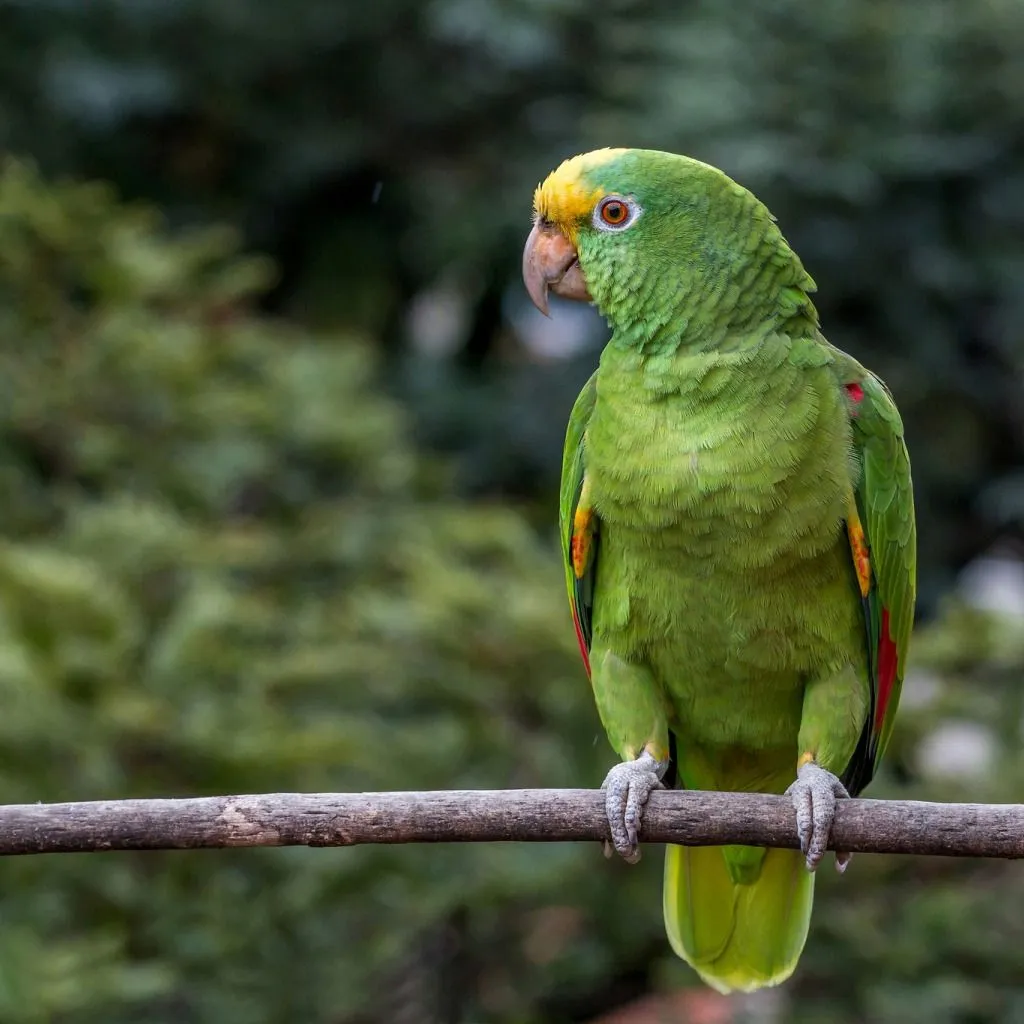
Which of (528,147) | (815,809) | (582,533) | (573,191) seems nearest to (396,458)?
(528,147)

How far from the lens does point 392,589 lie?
3533 millimetres

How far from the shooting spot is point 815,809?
1.84 metres

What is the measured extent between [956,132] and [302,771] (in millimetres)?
2845

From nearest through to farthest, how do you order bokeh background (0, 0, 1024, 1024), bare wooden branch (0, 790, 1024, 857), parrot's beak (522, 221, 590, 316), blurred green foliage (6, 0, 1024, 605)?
bare wooden branch (0, 790, 1024, 857) < parrot's beak (522, 221, 590, 316) < bokeh background (0, 0, 1024, 1024) < blurred green foliage (6, 0, 1024, 605)

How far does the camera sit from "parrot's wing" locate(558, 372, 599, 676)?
6.93 feet

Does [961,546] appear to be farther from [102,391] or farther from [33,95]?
[33,95]

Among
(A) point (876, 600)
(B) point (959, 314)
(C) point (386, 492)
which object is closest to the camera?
(A) point (876, 600)

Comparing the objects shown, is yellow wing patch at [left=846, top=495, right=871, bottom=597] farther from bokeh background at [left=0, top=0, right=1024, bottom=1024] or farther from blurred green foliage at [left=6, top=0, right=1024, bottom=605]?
blurred green foliage at [left=6, top=0, right=1024, bottom=605]

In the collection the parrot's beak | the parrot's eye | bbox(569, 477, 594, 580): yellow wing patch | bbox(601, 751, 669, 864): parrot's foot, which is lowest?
bbox(601, 751, 669, 864): parrot's foot

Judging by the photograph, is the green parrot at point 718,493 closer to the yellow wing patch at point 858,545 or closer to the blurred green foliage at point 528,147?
the yellow wing patch at point 858,545

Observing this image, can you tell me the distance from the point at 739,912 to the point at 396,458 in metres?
1.94

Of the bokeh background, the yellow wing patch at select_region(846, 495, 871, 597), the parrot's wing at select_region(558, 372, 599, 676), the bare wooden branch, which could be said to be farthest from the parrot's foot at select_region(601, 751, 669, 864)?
the bokeh background

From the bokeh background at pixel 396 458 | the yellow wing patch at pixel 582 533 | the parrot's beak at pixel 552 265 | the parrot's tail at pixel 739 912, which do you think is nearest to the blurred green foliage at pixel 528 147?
the bokeh background at pixel 396 458

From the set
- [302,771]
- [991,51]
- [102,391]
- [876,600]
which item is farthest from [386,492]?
[991,51]
